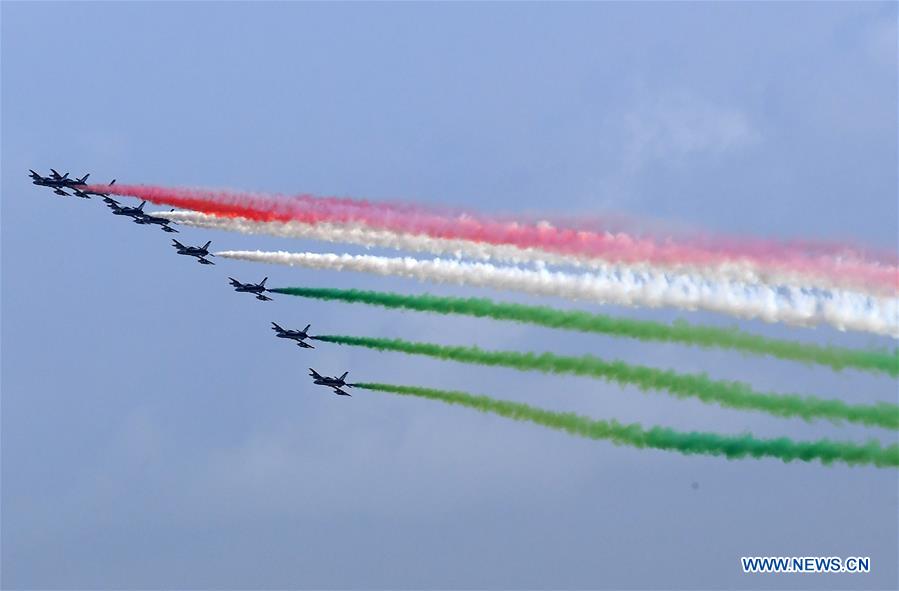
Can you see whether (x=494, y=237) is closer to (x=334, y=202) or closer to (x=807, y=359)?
(x=334, y=202)

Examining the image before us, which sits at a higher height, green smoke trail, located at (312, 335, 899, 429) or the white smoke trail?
the white smoke trail

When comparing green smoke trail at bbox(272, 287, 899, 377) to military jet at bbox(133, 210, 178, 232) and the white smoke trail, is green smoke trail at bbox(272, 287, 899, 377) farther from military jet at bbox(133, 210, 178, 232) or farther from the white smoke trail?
military jet at bbox(133, 210, 178, 232)

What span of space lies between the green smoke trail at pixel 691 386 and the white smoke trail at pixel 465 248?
4.82 meters

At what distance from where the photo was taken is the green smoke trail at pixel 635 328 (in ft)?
263

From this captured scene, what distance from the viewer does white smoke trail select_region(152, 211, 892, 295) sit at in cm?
8162

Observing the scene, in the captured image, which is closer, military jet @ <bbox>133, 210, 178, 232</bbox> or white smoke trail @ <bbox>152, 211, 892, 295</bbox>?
white smoke trail @ <bbox>152, 211, 892, 295</bbox>

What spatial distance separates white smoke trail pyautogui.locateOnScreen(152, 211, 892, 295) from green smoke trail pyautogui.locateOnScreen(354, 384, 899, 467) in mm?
7547

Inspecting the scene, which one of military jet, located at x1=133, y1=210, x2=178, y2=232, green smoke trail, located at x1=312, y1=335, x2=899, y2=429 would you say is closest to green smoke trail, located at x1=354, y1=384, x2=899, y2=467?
green smoke trail, located at x1=312, y1=335, x2=899, y2=429

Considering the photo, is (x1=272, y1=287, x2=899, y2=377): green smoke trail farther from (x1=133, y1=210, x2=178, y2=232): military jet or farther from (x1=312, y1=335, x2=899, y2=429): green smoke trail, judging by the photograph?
(x1=133, y1=210, x2=178, y2=232): military jet

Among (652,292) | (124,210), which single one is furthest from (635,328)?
(124,210)

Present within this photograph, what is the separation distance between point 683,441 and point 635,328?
19.7 ft

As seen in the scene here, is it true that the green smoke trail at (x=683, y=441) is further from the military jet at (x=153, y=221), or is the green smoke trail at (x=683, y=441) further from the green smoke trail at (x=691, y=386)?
the military jet at (x=153, y=221)

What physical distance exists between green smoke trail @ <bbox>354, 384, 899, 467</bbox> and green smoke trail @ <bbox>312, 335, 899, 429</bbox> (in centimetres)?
150

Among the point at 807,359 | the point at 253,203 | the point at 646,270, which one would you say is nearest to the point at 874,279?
the point at 807,359
